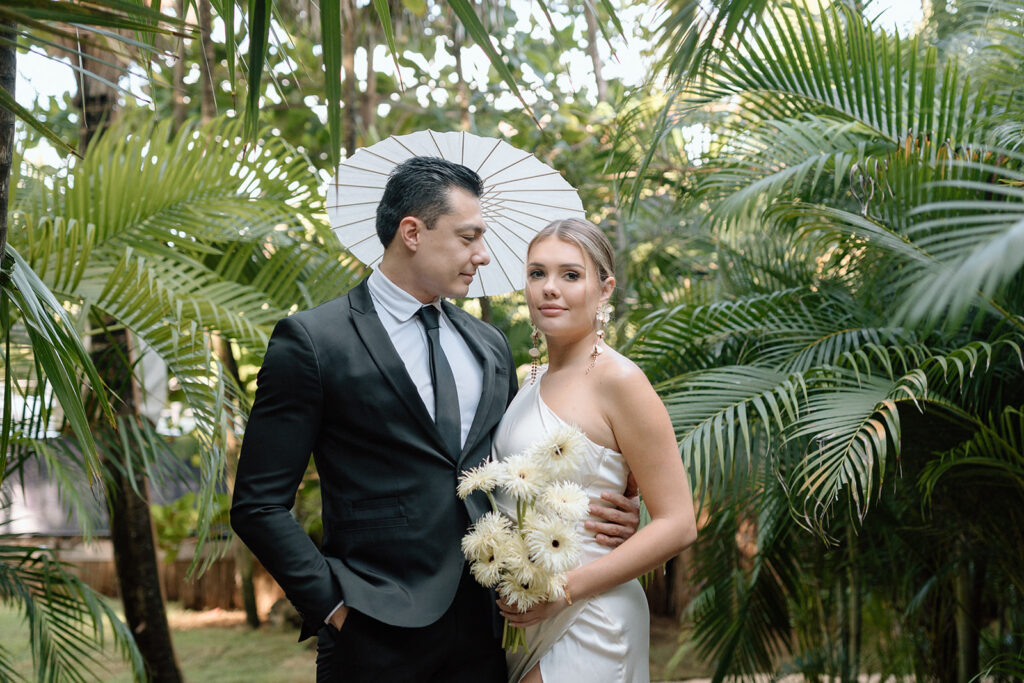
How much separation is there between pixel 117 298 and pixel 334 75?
2.24m

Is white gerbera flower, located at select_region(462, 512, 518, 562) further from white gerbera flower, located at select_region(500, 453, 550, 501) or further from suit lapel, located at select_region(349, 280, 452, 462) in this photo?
suit lapel, located at select_region(349, 280, 452, 462)

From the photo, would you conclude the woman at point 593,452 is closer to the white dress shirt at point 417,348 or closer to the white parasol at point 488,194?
the white dress shirt at point 417,348

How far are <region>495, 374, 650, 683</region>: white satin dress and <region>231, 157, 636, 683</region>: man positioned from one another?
64 millimetres

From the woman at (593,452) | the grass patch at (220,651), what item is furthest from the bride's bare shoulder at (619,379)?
the grass patch at (220,651)

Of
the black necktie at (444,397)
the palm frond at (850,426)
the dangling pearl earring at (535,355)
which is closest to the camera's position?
the black necktie at (444,397)

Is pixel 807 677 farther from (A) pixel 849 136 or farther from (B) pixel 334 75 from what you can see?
(B) pixel 334 75

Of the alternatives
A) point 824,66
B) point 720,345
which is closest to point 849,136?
point 824,66

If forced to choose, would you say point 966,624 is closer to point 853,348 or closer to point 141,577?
point 853,348

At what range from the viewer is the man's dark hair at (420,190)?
6.85 ft

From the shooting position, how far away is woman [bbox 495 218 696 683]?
1875mm

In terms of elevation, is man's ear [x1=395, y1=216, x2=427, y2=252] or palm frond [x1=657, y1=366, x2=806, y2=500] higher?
man's ear [x1=395, y1=216, x2=427, y2=252]

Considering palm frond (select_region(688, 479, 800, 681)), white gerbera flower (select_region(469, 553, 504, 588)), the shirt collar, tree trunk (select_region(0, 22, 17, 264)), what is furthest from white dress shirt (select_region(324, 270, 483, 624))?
palm frond (select_region(688, 479, 800, 681))

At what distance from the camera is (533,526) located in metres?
1.75

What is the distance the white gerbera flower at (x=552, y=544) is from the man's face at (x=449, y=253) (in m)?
0.59
